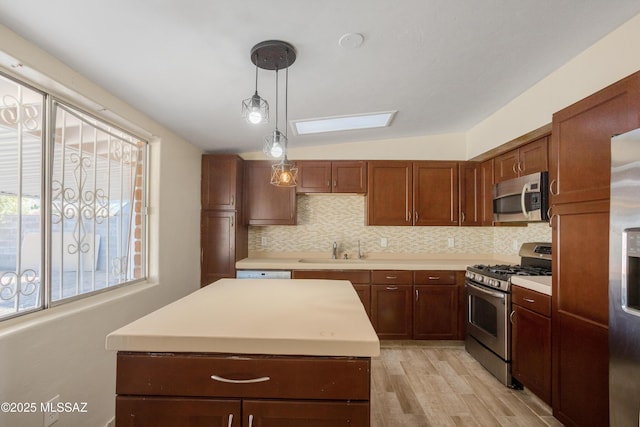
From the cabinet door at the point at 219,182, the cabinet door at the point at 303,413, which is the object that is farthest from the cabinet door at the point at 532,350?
the cabinet door at the point at 219,182

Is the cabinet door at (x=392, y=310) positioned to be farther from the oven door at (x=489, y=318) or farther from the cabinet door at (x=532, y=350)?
the cabinet door at (x=532, y=350)

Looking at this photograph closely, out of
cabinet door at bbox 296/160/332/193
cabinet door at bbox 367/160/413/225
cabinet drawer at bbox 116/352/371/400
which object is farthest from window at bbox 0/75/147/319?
cabinet door at bbox 367/160/413/225

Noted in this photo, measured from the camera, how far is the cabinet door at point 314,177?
11.5 feet

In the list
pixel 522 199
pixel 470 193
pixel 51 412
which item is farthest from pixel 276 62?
pixel 470 193

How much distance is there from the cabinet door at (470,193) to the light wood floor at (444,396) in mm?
1498

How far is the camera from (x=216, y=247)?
10.7 ft

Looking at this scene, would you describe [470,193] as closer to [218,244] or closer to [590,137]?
[590,137]

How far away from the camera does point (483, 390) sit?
91.9 inches

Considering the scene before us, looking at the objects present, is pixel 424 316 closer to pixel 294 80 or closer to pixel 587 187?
pixel 587 187

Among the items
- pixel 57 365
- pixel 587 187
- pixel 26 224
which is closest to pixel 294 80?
pixel 26 224

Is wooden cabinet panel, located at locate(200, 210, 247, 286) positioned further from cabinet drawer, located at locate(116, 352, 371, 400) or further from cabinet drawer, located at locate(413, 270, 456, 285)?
cabinet drawer, located at locate(116, 352, 371, 400)

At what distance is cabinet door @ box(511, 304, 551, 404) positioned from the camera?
6.44 feet

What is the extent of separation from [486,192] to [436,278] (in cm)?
117

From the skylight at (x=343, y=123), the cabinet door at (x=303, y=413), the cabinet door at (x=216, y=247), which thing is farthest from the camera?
the cabinet door at (x=216, y=247)
